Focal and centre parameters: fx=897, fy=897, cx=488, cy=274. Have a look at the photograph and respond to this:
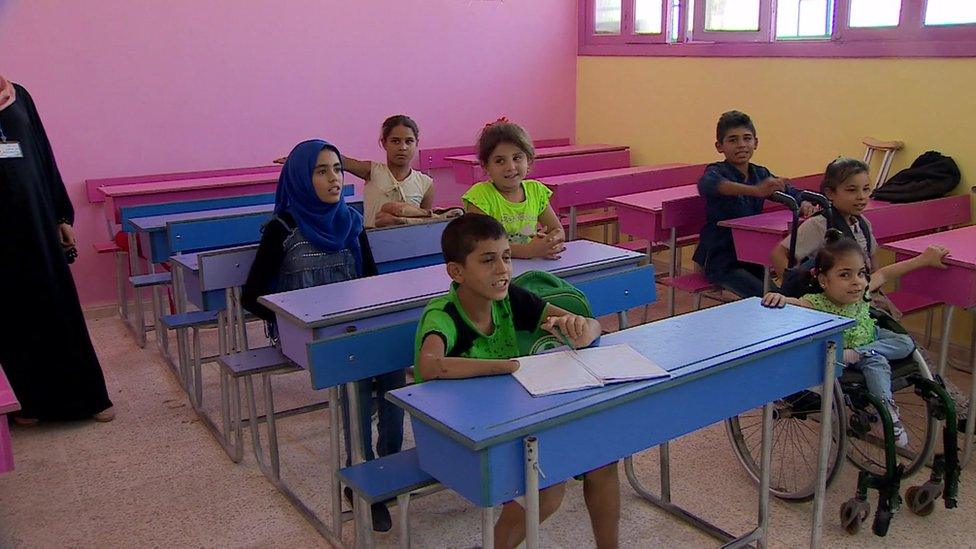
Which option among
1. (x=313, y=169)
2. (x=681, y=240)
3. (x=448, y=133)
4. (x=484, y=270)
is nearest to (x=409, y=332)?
(x=484, y=270)

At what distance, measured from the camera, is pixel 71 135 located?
500 centimetres

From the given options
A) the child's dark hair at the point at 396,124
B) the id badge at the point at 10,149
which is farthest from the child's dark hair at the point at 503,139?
the id badge at the point at 10,149

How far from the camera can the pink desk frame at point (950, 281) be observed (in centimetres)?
291

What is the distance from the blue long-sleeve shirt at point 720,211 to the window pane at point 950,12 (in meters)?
1.09

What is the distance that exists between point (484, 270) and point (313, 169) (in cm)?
117

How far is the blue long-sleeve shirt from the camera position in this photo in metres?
3.89

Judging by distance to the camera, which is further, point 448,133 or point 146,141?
point 448,133

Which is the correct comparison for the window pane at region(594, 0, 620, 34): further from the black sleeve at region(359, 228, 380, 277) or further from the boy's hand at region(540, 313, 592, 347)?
the boy's hand at region(540, 313, 592, 347)

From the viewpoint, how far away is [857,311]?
108 inches

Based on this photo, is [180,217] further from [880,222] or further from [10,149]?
[880,222]

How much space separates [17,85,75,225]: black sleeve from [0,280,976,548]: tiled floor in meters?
0.85

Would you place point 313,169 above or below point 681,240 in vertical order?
above

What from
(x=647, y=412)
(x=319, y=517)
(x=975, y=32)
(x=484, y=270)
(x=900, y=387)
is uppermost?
(x=975, y=32)

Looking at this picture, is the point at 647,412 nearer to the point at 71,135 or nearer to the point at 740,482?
the point at 740,482
